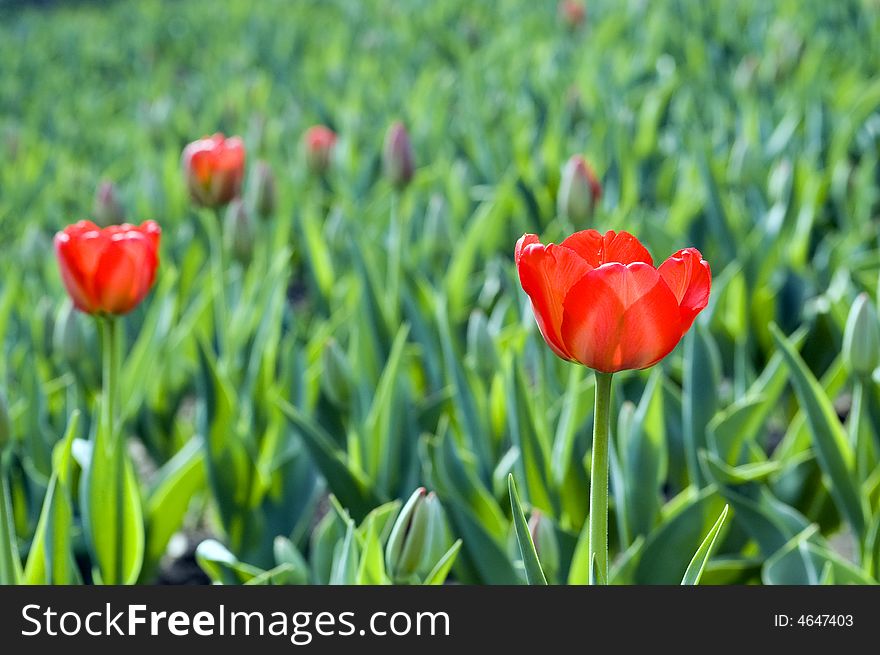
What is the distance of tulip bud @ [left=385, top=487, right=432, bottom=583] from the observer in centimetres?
84

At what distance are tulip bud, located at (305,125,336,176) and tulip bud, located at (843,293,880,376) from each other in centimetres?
122

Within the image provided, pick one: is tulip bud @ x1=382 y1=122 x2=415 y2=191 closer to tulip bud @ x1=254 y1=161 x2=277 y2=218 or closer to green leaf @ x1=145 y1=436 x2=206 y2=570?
tulip bud @ x1=254 y1=161 x2=277 y2=218

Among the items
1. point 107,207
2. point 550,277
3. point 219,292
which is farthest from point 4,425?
point 107,207

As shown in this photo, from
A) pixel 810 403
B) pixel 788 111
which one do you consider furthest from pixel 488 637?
pixel 788 111

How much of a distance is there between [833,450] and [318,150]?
126cm

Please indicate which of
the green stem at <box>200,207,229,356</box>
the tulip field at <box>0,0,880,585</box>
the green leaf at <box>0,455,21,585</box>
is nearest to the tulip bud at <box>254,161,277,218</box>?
the tulip field at <box>0,0,880,585</box>

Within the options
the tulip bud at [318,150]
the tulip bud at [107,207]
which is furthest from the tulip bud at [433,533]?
the tulip bud at [318,150]

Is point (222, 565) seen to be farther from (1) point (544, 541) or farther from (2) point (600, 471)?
(2) point (600, 471)

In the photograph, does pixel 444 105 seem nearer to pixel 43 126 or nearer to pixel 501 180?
pixel 501 180

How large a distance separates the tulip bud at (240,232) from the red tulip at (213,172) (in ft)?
0.22

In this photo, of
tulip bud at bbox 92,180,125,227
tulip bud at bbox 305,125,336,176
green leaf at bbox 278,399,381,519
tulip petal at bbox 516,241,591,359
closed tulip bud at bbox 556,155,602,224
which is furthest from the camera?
tulip bud at bbox 305,125,336,176

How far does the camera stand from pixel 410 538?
0.85 m

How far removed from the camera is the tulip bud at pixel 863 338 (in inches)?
42.5

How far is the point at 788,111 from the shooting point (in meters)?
2.31
